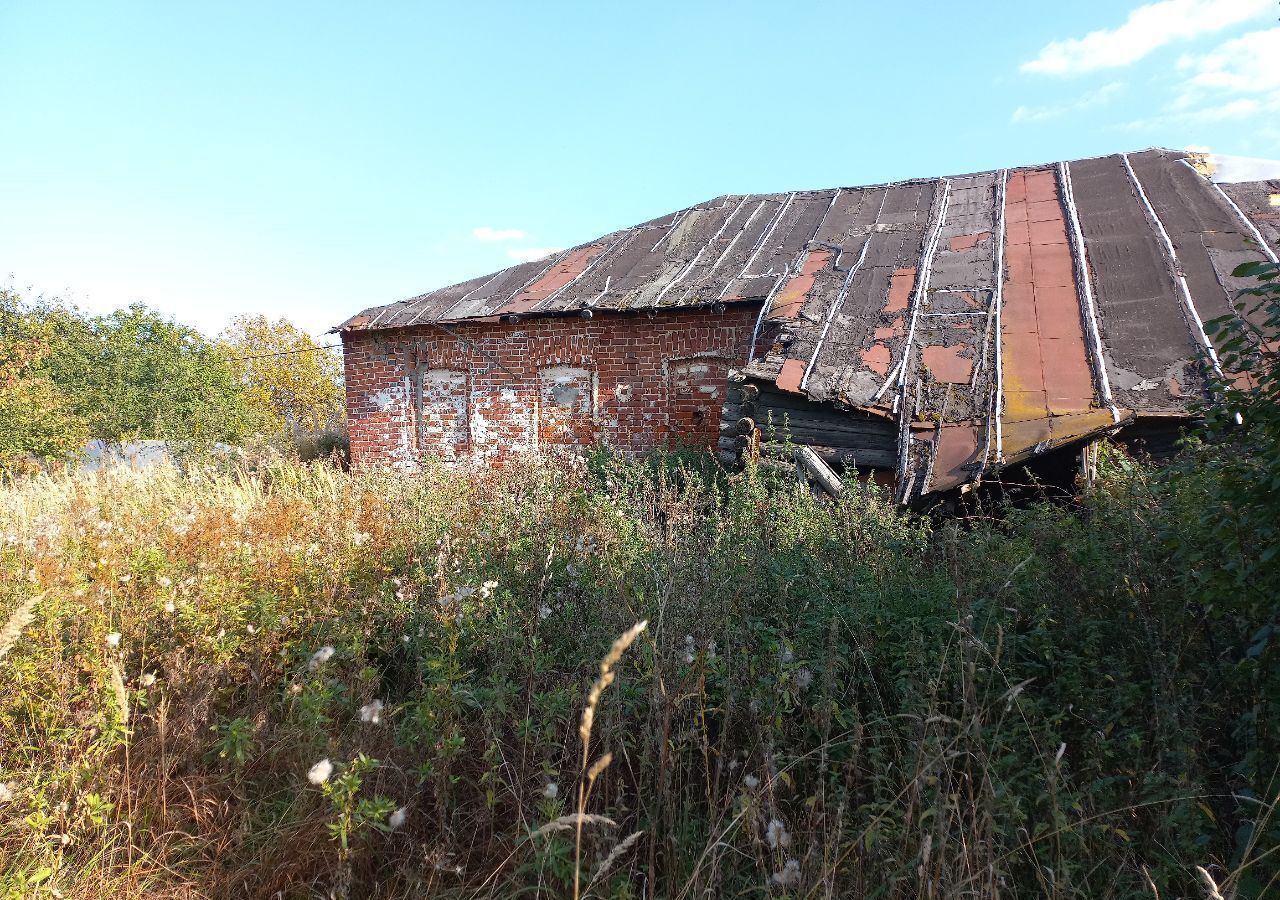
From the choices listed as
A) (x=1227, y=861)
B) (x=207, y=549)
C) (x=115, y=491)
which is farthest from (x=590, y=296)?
(x=1227, y=861)

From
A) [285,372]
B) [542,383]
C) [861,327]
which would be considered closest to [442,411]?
[542,383]

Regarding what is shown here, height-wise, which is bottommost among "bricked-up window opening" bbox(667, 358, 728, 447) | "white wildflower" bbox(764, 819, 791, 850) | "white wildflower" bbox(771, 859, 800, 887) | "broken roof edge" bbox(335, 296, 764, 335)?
"white wildflower" bbox(771, 859, 800, 887)

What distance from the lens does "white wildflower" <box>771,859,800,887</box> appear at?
1.89m

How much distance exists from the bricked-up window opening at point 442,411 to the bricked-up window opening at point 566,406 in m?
1.66

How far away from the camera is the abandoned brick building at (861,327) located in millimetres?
6816

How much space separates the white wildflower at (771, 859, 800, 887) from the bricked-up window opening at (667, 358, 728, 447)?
364 inches

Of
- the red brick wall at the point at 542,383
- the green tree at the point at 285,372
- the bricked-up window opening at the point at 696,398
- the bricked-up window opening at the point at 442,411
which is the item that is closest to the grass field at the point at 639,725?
the bricked-up window opening at the point at 696,398

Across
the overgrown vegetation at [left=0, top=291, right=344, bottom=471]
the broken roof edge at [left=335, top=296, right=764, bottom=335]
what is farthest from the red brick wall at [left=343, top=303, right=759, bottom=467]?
the overgrown vegetation at [left=0, top=291, right=344, bottom=471]

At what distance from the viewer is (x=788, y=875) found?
6.32ft

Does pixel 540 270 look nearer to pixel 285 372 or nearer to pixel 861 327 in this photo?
pixel 861 327

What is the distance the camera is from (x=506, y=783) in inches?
93.4

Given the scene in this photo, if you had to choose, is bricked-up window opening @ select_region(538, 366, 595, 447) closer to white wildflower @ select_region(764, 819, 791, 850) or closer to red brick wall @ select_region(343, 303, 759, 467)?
red brick wall @ select_region(343, 303, 759, 467)

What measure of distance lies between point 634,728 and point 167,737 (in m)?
1.78

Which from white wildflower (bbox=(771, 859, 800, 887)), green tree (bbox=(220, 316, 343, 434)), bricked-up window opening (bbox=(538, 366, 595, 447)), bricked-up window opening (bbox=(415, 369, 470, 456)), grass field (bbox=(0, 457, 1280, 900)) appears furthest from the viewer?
green tree (bbox=(220, 316, 343, 434))
